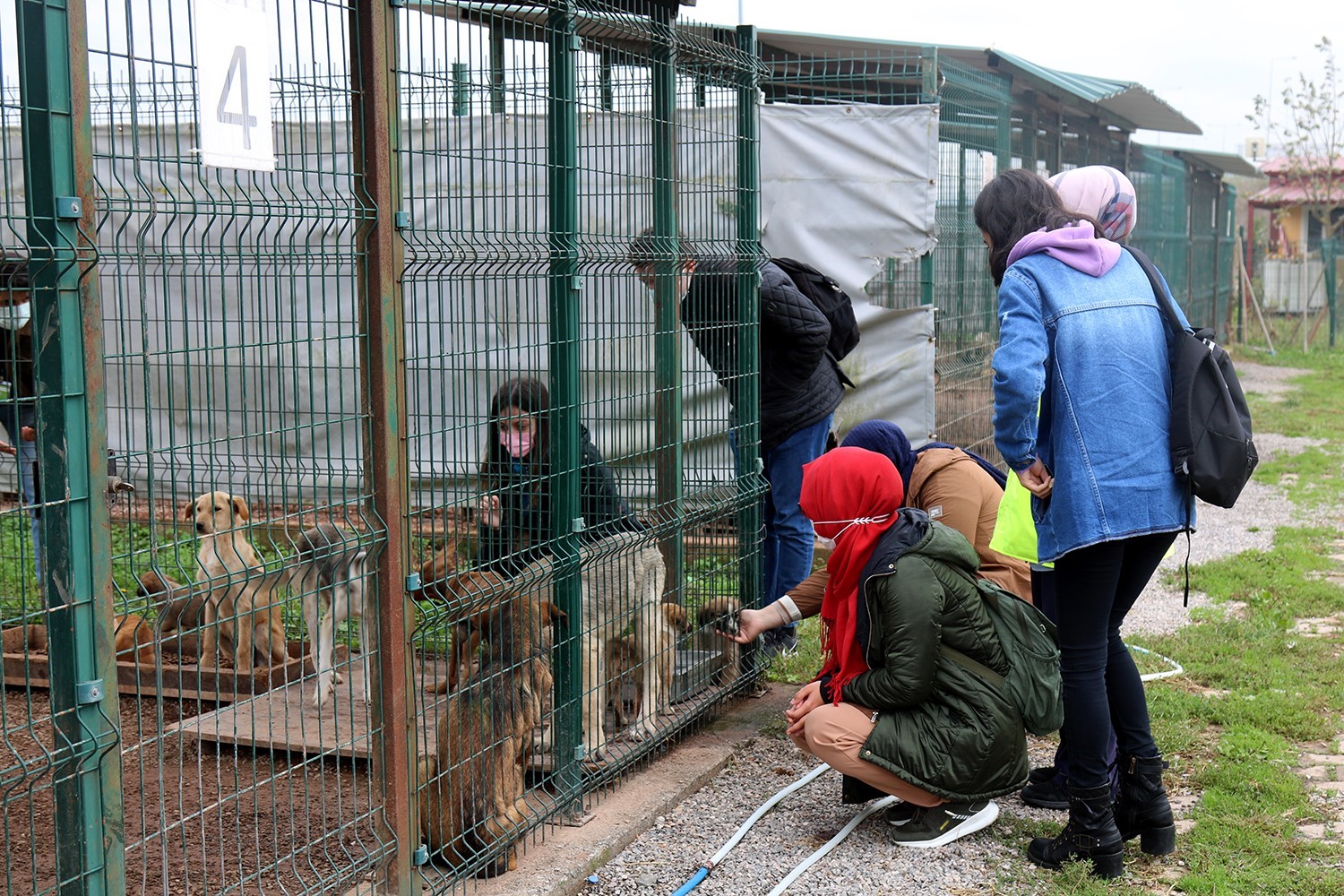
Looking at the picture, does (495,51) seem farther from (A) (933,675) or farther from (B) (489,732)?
(A) (933,675)

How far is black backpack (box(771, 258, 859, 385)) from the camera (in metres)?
6.42

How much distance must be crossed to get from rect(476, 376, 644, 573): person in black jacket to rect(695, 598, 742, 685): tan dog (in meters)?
1.20

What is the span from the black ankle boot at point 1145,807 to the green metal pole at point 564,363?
1837 millimetres

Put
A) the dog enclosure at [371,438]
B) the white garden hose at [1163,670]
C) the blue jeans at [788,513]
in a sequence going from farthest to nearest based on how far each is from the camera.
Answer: the blue jeans at [788,513]
the white garden hose at [1163,670]
the dog enclosure at [371,438]

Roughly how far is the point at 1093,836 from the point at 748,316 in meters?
2.66

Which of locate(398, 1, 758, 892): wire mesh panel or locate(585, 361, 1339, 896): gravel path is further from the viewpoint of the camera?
locate(585, 361, 1339, 896): gravel path

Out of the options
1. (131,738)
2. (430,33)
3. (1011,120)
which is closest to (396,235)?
(430,33)

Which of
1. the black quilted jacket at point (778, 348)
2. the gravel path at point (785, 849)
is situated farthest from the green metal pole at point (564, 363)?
the black quilted jacket at point (778, 348)

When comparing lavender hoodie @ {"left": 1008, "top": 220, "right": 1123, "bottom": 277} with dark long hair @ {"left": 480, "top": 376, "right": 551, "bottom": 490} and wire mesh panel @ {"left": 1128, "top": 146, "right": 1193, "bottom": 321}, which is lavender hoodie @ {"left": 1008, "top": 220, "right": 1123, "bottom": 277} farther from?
wire mesh panel @ {"left": 1128, "top": 146, "right": 1193, "bottom": 321}

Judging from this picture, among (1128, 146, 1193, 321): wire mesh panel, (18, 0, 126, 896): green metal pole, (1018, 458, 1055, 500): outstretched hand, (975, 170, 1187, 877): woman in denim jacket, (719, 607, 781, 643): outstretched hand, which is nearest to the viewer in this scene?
(18, 0, 126, 896): green metal pole

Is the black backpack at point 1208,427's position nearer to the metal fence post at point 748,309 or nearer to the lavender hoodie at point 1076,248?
the lavender hoodie at point 1076,248

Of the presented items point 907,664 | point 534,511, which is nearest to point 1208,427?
point 907,664

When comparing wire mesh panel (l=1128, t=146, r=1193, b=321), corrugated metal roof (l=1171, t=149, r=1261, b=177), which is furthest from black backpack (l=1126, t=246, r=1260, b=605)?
corrugated metal roof (l=1171, t=149, r=1261, b=177)

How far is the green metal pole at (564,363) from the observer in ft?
13.6
